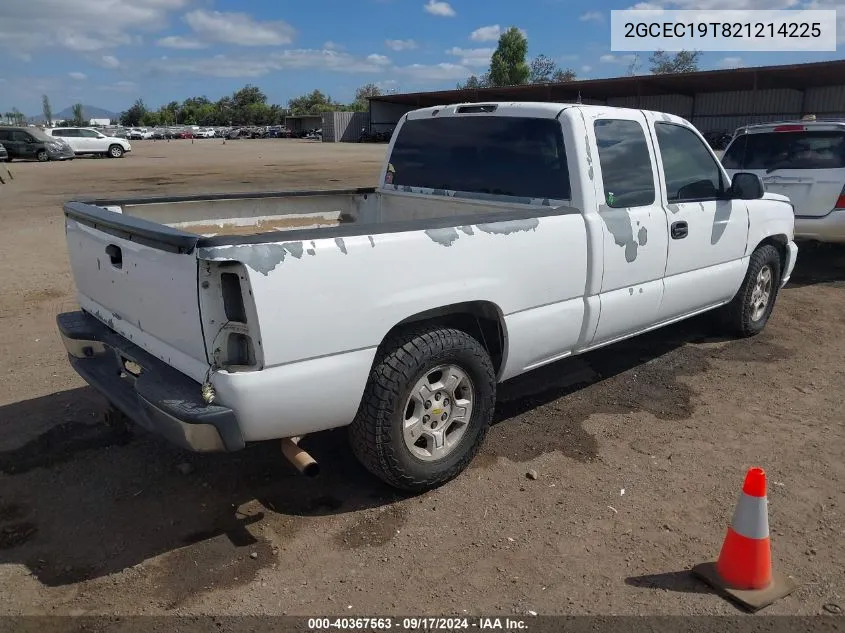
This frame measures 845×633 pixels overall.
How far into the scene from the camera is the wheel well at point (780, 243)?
19.8ft

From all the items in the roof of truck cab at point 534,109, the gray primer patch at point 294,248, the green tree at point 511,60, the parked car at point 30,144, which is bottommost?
the gray primer patch at point 294,248

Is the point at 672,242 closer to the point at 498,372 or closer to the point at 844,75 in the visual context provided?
the point at 498,372

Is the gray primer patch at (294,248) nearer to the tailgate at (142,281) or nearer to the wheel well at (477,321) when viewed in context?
the tailgate at (142,281)

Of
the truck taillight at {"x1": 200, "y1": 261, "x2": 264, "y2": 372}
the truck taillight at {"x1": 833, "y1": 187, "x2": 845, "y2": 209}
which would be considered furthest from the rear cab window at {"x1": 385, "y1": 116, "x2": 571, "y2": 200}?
the truck taillight at {"x1": 833, "y1": 187, "x2": 845, "y2": 209}

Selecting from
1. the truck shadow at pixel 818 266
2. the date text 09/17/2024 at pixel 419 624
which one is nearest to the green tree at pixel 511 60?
the truck shadow at pixel 818 266

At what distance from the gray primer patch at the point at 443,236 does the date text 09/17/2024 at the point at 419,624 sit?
1.68 meters

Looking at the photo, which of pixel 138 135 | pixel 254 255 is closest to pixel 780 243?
pixel 254 255

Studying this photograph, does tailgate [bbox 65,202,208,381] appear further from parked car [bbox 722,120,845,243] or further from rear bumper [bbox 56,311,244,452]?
parked car [bbox 722,120,845,243]

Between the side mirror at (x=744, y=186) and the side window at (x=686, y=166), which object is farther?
the side mirror at (x=744, y=186)

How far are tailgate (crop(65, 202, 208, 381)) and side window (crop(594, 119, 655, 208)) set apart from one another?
256 cm

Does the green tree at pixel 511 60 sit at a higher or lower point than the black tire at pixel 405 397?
higher

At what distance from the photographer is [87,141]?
37.5 m

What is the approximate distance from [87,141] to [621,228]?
130ft

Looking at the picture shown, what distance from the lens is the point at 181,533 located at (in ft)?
11.0
